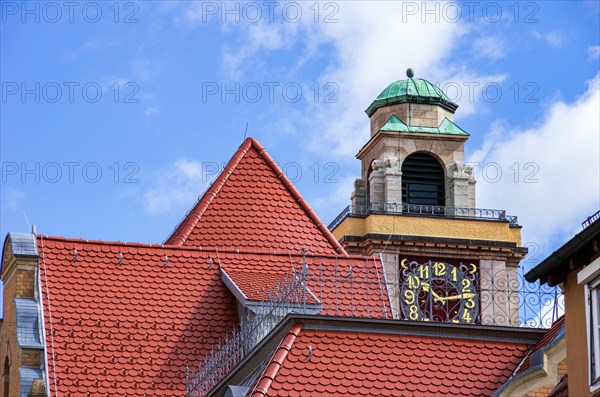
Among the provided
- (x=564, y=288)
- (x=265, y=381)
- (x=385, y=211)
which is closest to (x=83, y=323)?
(x=265, y=381)

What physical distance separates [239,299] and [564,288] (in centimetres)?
1281

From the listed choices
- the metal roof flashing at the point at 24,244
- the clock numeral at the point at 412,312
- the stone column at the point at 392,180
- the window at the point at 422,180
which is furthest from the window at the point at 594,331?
the window at the point at 422,180

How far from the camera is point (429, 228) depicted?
277ft

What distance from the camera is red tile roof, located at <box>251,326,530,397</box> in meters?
25.8

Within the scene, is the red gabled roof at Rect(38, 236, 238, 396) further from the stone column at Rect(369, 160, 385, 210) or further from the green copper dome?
the stone column at Rect(369, 160, 385, 210)

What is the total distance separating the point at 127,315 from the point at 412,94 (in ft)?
167

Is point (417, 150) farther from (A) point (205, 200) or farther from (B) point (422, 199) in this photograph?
(A) point (205, 200)

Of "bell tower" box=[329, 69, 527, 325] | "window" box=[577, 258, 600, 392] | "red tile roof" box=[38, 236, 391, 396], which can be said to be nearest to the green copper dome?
"bell tower" box=[329, 69, 527, 325]

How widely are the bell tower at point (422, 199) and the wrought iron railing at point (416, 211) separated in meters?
0.05

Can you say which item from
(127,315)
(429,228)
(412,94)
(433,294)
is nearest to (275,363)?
(127,315)

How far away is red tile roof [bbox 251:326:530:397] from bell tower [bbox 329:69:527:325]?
5584 cm

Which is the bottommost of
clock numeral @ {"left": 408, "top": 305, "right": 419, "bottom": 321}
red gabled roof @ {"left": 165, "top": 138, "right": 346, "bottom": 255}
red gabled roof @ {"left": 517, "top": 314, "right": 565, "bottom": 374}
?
red gabled roof @ {"left": 517, "top": 314, "right": 565, "bottom": 374}

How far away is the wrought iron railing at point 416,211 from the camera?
84750mm

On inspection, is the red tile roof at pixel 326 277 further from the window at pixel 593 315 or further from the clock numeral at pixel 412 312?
the window at pixel 593 315
